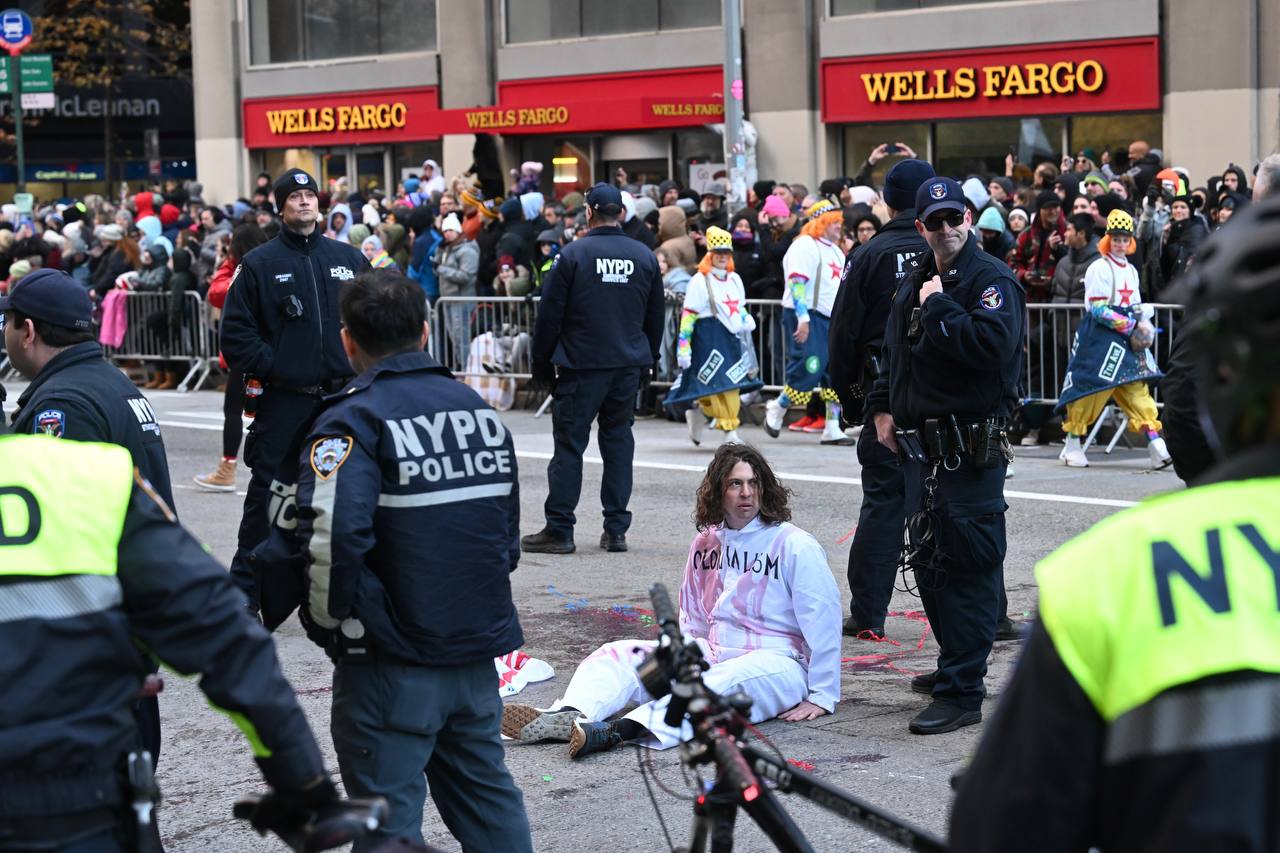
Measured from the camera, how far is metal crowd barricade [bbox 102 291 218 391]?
20344mm

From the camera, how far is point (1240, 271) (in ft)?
5.97

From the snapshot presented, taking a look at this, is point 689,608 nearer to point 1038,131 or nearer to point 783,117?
point 1038,131

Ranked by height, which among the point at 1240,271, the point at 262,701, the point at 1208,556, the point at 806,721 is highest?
the point at 1240,271

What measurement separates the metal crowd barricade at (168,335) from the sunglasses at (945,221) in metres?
14.7

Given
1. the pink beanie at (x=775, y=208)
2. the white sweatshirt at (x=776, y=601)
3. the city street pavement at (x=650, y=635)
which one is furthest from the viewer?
the pink beanie at (x=775, y=208)

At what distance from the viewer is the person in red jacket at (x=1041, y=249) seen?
47.1 ft

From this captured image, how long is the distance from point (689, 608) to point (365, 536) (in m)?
2.84

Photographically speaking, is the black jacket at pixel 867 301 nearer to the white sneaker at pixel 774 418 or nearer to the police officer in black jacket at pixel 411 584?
the police officer in black jacket at pixel 411 584

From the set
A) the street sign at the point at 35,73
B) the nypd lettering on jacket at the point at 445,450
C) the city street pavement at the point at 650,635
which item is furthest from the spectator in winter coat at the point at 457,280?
the street sign at the point at 35,73

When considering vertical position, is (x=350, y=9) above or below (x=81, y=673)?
above

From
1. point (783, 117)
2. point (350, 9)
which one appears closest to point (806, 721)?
point (783, 117)

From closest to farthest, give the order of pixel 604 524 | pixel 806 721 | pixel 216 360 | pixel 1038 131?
pixel 806 721
pixel 604 524
pixel 216 360
pixel 1038 131

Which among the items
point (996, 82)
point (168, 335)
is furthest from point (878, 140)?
point (168, 335)

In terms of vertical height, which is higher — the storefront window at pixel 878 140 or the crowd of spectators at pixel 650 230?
the storefront window at pixel 878 140
